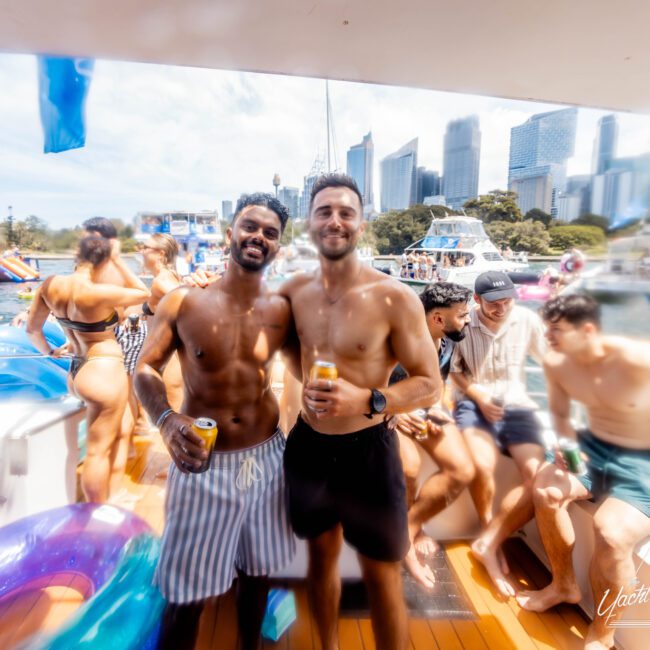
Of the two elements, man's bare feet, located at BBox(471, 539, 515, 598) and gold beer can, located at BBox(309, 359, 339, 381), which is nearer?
gold beer can, located at BBox(309, 359, 339, 381)

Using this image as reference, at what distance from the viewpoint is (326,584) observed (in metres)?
1.31

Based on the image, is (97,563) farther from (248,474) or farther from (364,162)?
(364,162)

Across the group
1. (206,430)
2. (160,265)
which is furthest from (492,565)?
(160,265)

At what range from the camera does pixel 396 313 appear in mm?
1182

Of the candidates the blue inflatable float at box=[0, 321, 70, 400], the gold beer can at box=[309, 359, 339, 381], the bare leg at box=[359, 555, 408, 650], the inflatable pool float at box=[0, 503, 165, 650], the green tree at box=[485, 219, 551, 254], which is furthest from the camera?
the blue inflatable float at box=[0, 321, 70, 400]

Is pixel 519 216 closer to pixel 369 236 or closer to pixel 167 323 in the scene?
pixel 369 236

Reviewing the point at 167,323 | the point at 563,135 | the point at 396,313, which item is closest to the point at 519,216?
the point at 563,135

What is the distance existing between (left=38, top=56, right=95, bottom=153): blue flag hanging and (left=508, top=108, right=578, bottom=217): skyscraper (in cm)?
184

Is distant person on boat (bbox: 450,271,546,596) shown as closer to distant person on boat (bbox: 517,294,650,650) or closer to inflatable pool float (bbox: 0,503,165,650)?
distant person on boat (bbox: 517,294,650,650)

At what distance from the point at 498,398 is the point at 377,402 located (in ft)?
3.36

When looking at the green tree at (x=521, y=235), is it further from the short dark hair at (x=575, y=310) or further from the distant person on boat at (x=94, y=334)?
the distant person on boat at (x=94, y=334)

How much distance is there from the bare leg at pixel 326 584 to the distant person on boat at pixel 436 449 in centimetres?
51

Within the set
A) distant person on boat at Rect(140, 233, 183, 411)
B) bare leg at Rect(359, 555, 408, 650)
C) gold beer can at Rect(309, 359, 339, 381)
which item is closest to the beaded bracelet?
gold beer can at Rect(309, 359, 339, 381)

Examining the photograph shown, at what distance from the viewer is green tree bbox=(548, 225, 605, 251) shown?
1.66 meters
